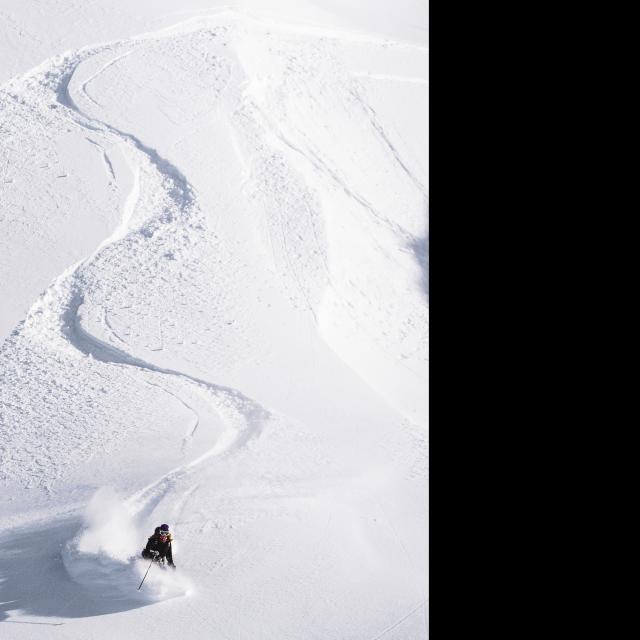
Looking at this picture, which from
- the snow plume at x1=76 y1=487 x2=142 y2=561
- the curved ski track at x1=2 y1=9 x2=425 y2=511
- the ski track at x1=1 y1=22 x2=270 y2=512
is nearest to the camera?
the snow plume at x1=76 y1=487 x2=142 y2=561

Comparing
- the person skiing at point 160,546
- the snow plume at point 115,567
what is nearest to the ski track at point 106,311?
the snow plume at point 115,567

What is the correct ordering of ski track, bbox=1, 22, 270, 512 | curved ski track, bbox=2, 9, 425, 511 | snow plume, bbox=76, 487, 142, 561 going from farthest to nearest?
curved ski track, bbox=2, 9, 425, 511 → ski track, bbox=1, 22, 270, 512 → snow plume, bbox=76, 487, 142, 561

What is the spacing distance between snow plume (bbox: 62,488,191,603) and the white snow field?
0.05 ft

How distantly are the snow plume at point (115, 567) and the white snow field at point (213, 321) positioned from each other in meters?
0.02

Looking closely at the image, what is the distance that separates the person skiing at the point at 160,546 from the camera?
6.62 m

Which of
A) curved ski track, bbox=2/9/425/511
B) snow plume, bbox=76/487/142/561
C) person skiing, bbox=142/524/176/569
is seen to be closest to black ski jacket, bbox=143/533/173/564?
person skiing, bbox=142/524/176/569

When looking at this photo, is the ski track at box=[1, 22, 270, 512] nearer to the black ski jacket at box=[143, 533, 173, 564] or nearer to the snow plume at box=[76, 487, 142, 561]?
the snow plume at box=[76, 487, 142, 561]

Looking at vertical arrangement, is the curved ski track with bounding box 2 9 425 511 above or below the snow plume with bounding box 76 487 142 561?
above

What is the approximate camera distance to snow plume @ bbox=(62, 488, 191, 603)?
6.68m

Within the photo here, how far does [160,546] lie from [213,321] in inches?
135

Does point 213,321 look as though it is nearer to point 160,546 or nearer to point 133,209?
point 133,209
